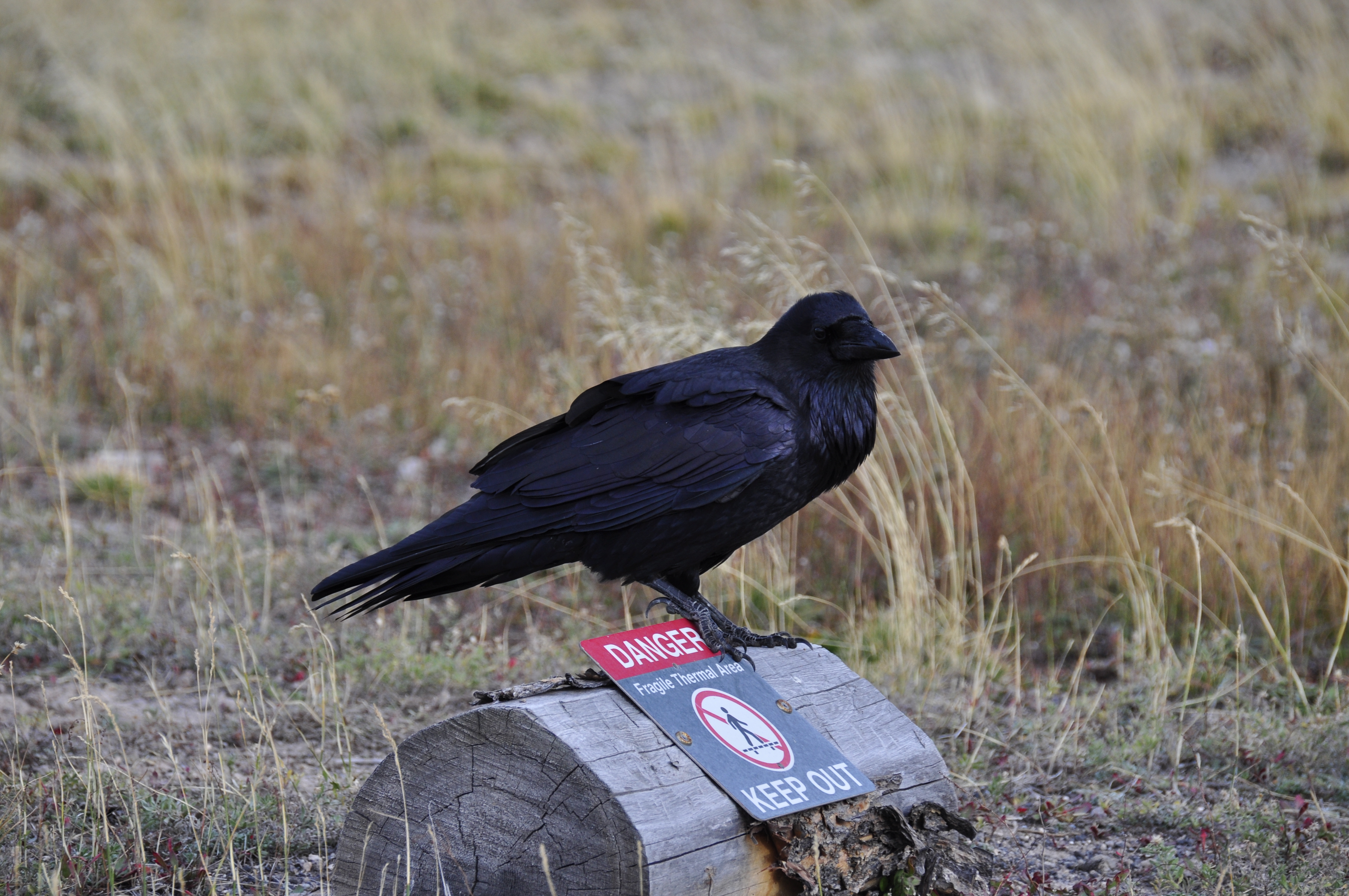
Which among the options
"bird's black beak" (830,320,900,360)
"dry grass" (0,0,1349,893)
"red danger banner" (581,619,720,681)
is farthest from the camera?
"dry grass" (0,0,1349,893)

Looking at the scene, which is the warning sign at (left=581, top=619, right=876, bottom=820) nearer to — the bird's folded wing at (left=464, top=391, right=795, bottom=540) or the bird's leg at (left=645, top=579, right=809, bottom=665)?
the bird's leg at (left=645, top=579, right=809, bottom=665)

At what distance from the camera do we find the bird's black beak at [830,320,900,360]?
10.3 feet

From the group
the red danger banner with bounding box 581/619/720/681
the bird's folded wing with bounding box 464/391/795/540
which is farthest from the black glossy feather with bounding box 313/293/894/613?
the red danger banner with bounding box 581/619/720/681

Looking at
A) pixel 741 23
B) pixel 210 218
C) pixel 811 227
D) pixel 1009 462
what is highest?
pixel 741 23

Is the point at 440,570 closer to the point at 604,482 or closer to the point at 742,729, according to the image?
the point at 604,482

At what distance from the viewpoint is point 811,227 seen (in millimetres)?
9148

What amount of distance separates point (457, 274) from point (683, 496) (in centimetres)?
550

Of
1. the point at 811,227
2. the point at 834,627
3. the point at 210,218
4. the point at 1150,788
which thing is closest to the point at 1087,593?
the point at 834,627

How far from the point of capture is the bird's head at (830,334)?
125 inches

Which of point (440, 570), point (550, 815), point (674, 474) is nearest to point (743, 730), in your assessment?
point (550, 815)

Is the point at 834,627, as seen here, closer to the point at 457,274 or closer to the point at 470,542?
the point at 470,542

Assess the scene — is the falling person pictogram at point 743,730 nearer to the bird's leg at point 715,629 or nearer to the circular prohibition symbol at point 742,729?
the circular prohibition symbol at point 742,729

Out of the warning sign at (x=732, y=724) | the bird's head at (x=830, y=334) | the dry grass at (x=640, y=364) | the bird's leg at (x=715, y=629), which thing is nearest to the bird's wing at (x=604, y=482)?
the bird's head at (x=830, y=334)

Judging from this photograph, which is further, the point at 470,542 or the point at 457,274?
the point at 457,274
